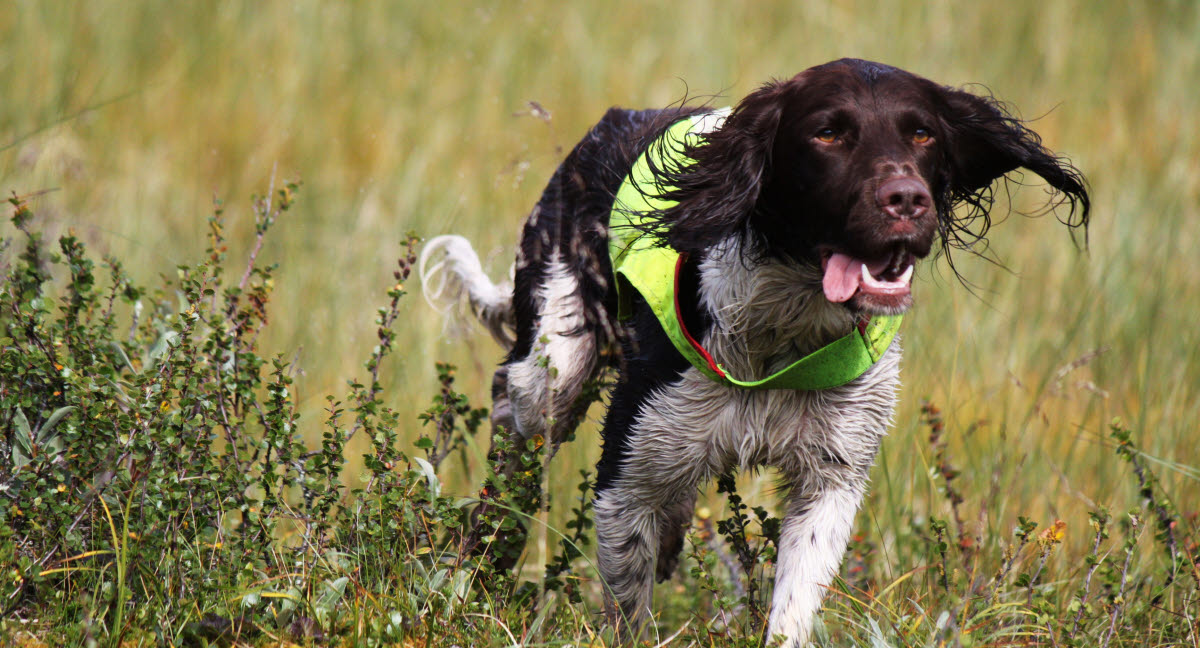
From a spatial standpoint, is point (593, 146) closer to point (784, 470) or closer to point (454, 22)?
point (784, 470)

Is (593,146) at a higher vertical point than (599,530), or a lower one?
higher

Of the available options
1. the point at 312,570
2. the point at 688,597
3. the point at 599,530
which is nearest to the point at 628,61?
the point at 688,597

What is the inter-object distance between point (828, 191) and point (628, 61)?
5.06 meters

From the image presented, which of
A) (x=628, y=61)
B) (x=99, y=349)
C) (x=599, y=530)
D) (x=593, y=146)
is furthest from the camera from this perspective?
(x=628, y=61)

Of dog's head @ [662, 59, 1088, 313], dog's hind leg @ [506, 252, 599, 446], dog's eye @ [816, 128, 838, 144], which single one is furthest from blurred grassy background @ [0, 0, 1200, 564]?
dog's eye @ [816, 128, 838, 144]

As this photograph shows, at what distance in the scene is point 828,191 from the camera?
8.19 ft

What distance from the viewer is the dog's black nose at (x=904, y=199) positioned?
7.59ft

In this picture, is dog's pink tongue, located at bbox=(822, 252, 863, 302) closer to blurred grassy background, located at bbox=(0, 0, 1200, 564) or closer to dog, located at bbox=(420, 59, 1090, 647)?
dog, located at bbox=(420, 59, 1090, 647)

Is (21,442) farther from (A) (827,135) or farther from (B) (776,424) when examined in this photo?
(A) (827,135)

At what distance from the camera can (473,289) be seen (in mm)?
4293

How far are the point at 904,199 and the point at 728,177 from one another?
0.51m

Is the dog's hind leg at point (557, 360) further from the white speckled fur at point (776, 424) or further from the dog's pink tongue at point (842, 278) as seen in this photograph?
the dog's pink tongue at point (842, 278)

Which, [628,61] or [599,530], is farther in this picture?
[628,61]

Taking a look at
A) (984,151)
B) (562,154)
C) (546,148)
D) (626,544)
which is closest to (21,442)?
(626,544)
